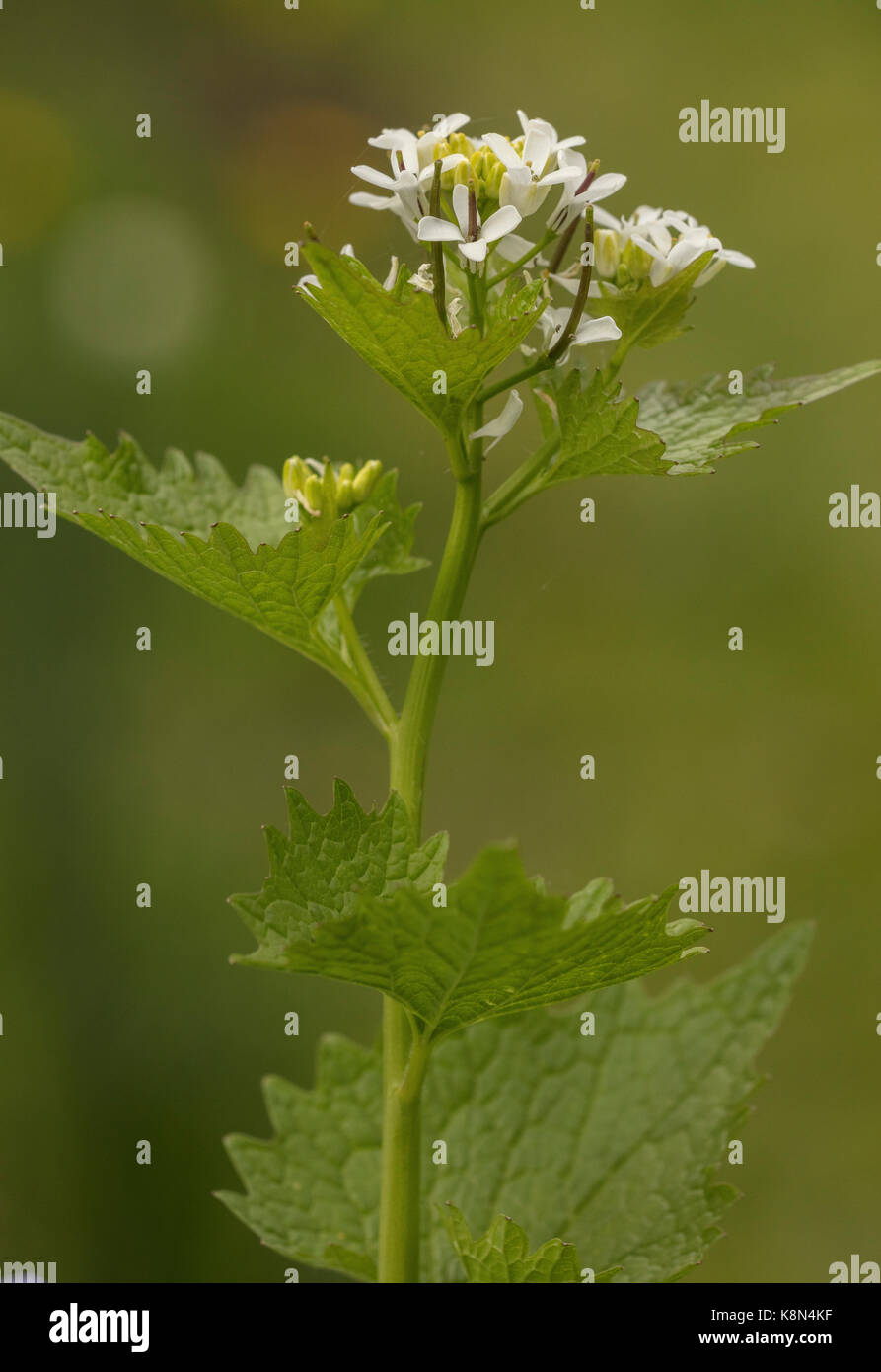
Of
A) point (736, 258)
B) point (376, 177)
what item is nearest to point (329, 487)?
point (376, 177)

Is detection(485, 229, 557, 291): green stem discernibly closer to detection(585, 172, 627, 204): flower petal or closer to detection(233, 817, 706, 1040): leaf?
detection(585, 172, 627, 204): flower petal

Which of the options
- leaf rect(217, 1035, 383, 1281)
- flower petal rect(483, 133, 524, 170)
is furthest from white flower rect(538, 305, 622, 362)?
leaf rect(217, 1035, 383, 1281)

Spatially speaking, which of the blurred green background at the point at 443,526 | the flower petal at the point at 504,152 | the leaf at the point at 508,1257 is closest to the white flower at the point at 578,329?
the flower petal at the point at 504,152

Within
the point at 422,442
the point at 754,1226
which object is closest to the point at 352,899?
the point at 754,1226

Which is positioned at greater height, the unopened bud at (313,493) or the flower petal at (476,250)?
the flower petal at (476,250)

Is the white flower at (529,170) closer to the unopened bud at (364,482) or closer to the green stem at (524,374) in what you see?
the green stem at (524,374)
